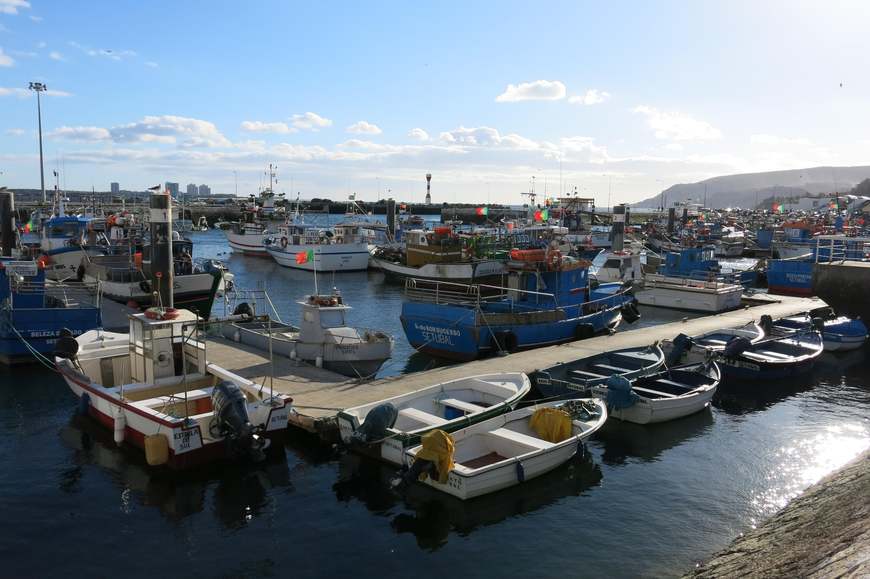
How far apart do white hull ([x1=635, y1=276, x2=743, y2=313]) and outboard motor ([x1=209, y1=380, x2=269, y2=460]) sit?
92.3 ft

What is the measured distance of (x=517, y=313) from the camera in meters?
24.4

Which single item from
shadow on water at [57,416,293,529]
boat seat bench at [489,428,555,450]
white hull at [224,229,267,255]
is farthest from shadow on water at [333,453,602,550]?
white hull at [224,229,267,255]

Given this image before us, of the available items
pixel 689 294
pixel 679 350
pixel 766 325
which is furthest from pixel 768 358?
pixel 689 294

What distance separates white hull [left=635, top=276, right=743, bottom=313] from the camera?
3450 cm

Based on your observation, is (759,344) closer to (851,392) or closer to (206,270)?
(851,392)

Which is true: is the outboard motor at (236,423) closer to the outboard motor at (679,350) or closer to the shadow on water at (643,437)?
the shadow on water at (643,437)

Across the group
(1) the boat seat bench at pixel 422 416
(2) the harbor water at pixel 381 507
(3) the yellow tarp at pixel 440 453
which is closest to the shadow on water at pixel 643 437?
(2) the harbor water at pixel 381 507

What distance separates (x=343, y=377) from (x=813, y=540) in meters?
12.4

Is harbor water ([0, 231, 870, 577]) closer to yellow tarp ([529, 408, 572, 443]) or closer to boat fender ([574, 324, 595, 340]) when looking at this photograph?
yellow tarp ([529, 408, 572, 443])

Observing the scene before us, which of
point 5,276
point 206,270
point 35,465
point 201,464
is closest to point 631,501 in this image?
point 201,464

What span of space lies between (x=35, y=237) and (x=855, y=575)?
6004 centimetres

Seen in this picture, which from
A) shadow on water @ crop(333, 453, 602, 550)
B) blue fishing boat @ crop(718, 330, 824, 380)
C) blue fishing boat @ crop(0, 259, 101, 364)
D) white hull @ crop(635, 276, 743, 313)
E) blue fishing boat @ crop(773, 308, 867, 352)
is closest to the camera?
shadow on water @ crop(333, 453, 602, 550)

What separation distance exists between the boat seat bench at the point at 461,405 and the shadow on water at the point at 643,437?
10.7 ft

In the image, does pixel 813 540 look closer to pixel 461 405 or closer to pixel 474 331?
pixel 461 405
